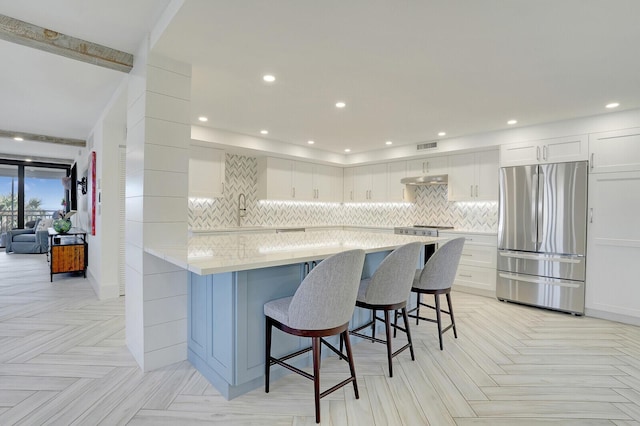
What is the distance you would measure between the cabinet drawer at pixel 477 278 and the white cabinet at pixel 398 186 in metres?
1.64

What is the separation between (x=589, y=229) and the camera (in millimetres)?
3814

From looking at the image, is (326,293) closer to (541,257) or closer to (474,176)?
(541,257)

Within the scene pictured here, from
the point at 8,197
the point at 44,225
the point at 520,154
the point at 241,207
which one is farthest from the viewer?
the point at 8,197

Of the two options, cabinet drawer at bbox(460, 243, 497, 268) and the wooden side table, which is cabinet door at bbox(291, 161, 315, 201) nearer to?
cabinet drawer at bbox(460, 243, 497, 268)

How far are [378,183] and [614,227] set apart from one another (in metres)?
3.55

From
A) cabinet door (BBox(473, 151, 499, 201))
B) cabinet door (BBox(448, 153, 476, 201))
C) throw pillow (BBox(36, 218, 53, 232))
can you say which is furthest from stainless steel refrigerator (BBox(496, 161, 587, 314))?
throw pillow (BBox(36, 218, 53, 232))

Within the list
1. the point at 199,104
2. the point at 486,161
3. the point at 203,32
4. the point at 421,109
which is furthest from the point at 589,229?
the point at 199,104

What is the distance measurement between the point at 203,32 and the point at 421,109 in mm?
2509

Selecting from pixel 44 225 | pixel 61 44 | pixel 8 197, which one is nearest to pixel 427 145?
pixel 61 44

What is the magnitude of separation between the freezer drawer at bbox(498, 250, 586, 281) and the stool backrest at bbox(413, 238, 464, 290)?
2.03 m

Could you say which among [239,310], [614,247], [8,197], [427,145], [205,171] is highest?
[427,145]

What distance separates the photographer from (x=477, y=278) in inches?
187

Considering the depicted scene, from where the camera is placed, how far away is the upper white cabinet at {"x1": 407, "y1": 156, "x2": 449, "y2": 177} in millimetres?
5426

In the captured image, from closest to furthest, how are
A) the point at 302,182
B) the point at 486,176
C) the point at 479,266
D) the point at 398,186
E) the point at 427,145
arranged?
the point at 479,266 < the point at 486,176 < the point at 427,145 < the point at 398,186 < the point at 302,182
